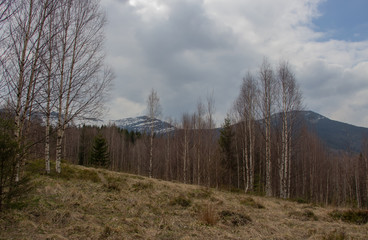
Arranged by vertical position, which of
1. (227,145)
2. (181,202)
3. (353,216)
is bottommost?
(353,216)

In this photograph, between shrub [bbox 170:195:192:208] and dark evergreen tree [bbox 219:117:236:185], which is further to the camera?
dark evergreen tree [bbox 219:117:236:185]

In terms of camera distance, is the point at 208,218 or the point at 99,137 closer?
the point at 208,218

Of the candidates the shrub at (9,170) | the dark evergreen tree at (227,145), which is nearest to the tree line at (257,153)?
the dark evergreen tree at (227,145)

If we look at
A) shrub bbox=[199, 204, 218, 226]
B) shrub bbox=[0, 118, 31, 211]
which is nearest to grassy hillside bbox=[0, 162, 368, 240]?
shrub bbox=[199, 204, 218, 226]

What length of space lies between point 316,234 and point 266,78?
46.6 feet

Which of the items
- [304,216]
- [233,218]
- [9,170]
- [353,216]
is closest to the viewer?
[9,170]

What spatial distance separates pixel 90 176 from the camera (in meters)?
10.7

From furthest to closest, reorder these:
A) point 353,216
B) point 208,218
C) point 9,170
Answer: point 353,216 < point 208,218 < point 9,170

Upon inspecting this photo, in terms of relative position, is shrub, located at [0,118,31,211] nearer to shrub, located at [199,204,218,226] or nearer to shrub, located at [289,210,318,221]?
shrub, located at [199,204,218,226]

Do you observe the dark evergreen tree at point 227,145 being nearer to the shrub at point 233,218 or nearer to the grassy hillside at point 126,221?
the grassy hillside at point 126,221

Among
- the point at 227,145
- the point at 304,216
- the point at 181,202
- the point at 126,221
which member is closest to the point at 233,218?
the point at 181,202

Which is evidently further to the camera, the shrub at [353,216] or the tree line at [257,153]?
the tree line at [257,153]

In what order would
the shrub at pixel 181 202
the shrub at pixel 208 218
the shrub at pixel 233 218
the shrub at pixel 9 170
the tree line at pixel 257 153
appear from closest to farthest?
the shrub at pixel 9 170, the shrub at pixel 208 218, the shrub at pixel 233 218, the shrub at pixel 181 202, the tree line at pixel 257 153

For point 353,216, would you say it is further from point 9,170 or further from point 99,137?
point 99,137
